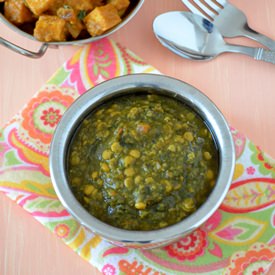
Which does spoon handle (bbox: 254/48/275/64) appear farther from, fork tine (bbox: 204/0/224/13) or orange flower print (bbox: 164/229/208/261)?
orange flower print (bbox: 164/229/208/261)

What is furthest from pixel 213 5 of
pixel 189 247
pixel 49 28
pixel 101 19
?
pixel 189 247

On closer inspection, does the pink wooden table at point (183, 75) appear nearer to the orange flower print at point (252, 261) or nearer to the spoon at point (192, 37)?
the spoon at point (192, 37)

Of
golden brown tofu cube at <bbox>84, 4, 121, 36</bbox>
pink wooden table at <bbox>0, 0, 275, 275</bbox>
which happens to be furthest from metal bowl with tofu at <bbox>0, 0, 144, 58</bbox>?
pink wooden table at <bbox>0, 0, 275, 275</bbox>

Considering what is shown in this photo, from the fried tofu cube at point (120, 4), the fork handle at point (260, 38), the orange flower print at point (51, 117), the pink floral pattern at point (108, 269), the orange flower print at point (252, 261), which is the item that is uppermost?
the fried tofu cube at point (120, 4)

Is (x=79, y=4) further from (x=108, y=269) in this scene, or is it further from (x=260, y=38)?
(x=108, y=269)

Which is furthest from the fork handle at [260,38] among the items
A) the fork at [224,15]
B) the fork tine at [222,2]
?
the fork tine at [222,2]

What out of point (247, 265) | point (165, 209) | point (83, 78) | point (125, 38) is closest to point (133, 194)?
point (165, 209)

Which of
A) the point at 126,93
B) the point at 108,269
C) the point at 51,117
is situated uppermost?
the point at 126,93
